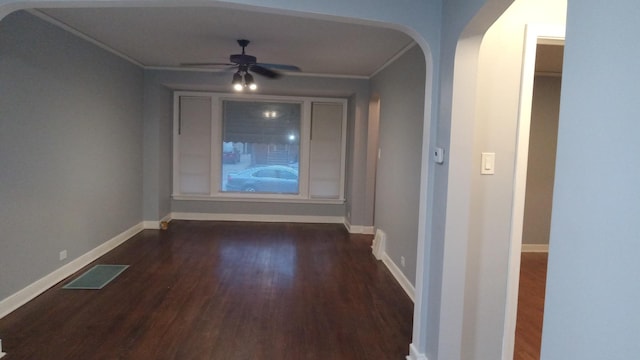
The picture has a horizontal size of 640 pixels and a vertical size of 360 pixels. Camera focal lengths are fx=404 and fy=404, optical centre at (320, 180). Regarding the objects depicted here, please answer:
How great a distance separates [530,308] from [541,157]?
2.54 meters

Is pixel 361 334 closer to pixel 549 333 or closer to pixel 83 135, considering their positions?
pixel 549 333

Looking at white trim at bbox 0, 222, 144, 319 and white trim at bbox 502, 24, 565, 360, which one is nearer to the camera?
white trim at bbox 502, 24, 565, 360

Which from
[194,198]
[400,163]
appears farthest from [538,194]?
[194,198]

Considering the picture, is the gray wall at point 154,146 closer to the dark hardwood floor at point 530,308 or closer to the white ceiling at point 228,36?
the white ceiling at point 228,36

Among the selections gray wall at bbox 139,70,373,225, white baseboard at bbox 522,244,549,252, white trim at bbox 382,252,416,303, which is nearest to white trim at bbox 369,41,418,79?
gray wall at bbox 139,70,373,225

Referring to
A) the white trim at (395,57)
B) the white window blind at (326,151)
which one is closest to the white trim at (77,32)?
the white window blind at (326,151)

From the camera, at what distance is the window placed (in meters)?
6.79

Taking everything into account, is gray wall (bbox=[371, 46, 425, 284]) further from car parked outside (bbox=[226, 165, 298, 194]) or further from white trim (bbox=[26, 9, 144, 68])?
white trim (bbox=[26, 9, 144, 68])

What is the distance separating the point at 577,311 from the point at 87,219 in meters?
4.63

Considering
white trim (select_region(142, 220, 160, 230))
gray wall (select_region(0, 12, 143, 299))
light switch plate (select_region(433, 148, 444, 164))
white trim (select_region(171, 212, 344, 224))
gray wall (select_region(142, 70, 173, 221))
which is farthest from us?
white trim (select_region(171, 212, 344, 224))

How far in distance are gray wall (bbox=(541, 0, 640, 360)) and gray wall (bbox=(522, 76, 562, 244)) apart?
4594 mm

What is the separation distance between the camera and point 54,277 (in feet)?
12.4

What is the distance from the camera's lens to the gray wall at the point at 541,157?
5258 mm

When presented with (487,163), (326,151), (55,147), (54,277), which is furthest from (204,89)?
(487,163)
